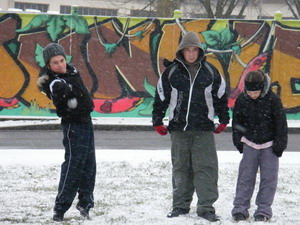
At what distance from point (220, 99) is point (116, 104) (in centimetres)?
1184

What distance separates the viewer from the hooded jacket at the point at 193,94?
6816 mm

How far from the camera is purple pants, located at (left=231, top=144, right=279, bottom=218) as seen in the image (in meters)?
6.83

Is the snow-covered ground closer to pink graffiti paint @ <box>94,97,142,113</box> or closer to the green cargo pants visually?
pink graffiti paint @ <box>94,97,142,113</box>

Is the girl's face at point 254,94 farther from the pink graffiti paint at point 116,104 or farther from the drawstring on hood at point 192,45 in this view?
the pink graffiti paint at point 116,104

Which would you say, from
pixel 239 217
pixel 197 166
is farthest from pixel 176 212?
pixel 239 217

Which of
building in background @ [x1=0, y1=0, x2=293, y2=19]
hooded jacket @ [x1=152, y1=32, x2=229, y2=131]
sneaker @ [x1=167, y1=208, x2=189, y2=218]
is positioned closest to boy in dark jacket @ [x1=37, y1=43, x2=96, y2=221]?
hooded jacket @ [x1=152, y1=32, x2=229, y2=131]

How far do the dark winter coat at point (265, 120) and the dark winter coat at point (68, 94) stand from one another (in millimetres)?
1481

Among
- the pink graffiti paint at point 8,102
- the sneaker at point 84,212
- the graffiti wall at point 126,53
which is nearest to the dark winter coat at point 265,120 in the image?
the sneaker at point 84,212

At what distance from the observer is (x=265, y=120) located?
6.80 meters

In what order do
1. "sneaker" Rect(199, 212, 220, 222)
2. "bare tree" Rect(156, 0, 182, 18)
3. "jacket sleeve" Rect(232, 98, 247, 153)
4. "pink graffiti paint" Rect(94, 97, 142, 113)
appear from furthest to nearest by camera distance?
1. "bare tree" Rect(156, 0, 182, 18)
2. "pink graffiti paint" Rect(94, 97, 142, 113)
3. "jacket sleeve" Rect(232, 98, 247, 153)
4. "sneaker" Rect(199, 212, 220, 222)

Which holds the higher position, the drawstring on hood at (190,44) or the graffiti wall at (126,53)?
the drawstring on hood at (190,44)

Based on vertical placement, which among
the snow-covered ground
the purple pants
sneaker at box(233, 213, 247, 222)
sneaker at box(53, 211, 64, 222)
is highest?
the purple pants

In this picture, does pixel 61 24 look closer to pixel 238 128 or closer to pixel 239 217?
pixel 238 128

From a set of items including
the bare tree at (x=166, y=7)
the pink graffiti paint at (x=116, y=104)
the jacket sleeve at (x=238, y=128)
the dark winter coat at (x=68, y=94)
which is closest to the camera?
the dark winter coat at (x=68, y=94)
